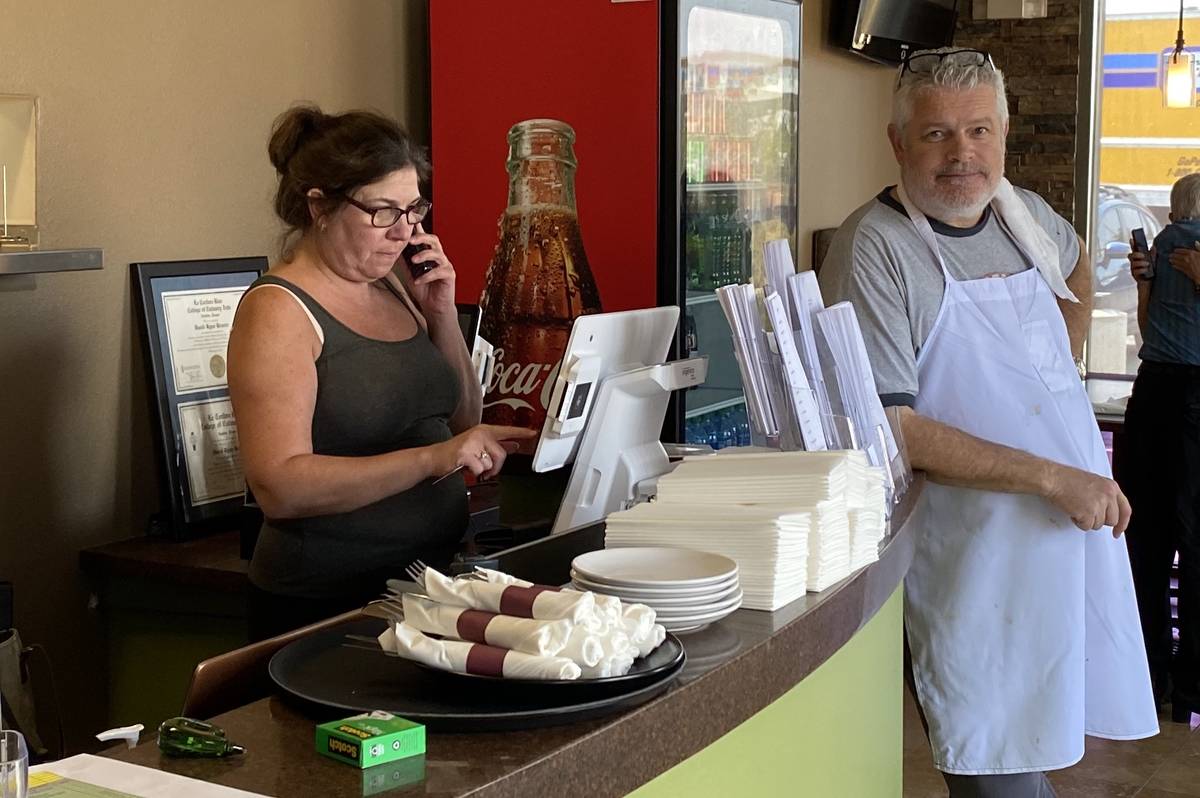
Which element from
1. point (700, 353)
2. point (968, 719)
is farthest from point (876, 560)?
point (700, 353)

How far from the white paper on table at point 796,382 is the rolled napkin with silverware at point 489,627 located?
81 centimetres

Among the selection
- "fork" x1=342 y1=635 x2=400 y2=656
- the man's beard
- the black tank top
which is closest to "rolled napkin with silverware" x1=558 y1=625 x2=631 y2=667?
"fork" x1=342 y1=635 x2=400 y2=656

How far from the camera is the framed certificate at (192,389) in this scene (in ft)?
9.46

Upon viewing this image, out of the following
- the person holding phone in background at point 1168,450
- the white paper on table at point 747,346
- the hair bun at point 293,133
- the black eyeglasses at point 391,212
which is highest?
the hair bun at point 293,133

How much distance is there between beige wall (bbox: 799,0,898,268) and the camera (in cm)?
544

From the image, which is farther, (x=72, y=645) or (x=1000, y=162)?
(x=72, y=645)

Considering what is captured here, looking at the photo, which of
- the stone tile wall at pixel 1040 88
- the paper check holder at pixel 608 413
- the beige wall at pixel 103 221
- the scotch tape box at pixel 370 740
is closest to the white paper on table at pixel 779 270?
the paper check holder at pixel 608 413

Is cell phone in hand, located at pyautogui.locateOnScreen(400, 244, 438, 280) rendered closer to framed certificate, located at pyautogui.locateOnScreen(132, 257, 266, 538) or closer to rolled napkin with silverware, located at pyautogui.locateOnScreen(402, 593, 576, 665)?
framed certificate, located at pyautogui.locateOnScreen(132, 257, 266, 538)

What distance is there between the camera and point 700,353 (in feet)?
12.1

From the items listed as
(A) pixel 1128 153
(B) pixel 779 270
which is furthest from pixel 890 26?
(B) pixel 779 270

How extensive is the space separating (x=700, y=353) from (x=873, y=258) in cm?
117

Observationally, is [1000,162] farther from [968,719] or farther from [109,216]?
[109,216]

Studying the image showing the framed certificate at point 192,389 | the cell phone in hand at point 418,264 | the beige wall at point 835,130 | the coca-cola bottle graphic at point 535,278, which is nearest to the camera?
the cell phone in hand at point 418,264

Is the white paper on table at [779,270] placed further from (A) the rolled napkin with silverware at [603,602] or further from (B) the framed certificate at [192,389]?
(B) the framed certificate at [192,389]
